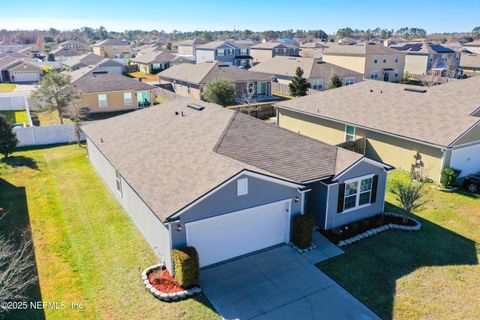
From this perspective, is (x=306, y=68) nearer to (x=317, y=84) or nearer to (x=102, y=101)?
(x=317, y=84)

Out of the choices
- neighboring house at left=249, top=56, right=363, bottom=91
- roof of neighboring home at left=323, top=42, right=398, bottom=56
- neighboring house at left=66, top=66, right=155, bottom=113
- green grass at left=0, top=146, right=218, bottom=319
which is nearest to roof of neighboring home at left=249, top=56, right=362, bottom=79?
neighboring house at left=249, top=56, right=363, bottom=91

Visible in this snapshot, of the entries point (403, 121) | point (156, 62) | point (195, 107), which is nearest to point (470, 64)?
point (403, 121)

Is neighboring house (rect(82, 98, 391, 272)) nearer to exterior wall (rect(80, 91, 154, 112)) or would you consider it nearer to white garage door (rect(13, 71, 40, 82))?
exterior wall (rect(80, 91, 154, 112))

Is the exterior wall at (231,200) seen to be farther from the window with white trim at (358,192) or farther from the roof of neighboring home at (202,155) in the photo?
the window with white trim at (358,192)

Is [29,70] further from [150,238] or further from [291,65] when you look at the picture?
[150,238]

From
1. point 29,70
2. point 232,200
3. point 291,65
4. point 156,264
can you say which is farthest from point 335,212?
point 29,70

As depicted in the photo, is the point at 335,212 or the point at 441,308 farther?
the point at 335,212
